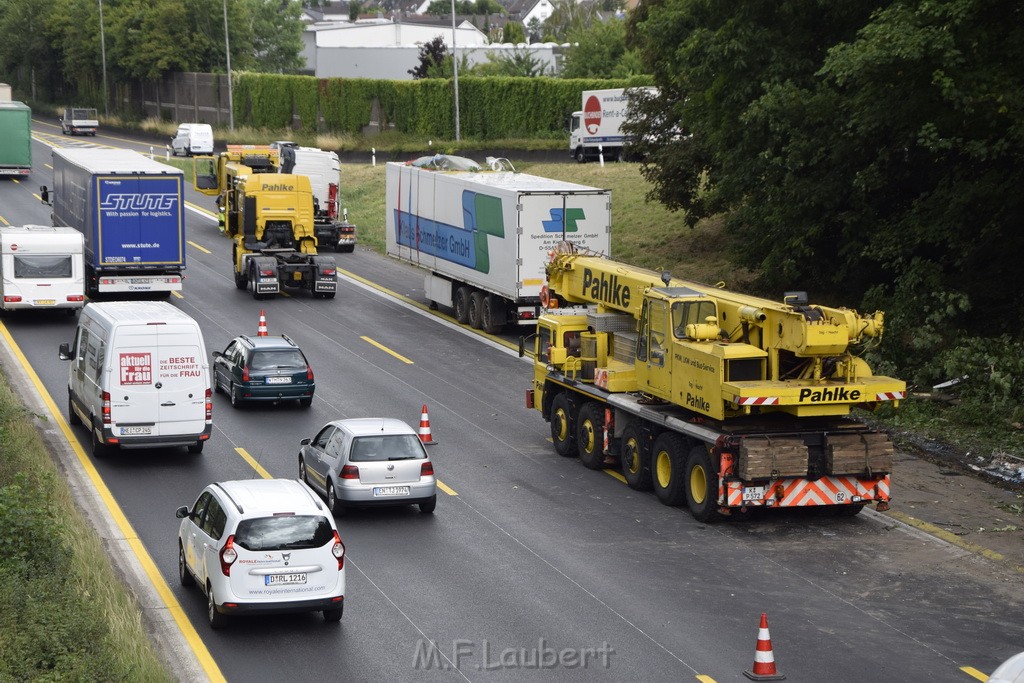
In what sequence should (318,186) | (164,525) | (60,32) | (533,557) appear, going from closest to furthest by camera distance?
(533,557) < (164,525) < (318,186) < (60,32)

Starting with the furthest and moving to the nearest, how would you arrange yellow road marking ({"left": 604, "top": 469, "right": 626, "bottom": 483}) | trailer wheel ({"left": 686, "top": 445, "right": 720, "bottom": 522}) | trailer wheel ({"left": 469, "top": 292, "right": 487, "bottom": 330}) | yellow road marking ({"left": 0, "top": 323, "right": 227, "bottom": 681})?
trailer wheel ({"left": 469, "top": 292, "right": 487, "bottom": 330}) < yellow road marking ({"left": 604, "top": 469, "right": 626, "bottom": 483}) < trailer wheel ({"left": 686, "top": 445, "right": 720, "bottom": 522}) < yellow road marking ({"left": 0, "top": 323, "right": 227, "bottom": 681})

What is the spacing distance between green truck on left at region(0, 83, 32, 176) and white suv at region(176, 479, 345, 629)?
54409mm

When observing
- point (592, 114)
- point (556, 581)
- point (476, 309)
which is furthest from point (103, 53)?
point (556, 581)

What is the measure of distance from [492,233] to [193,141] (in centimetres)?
4882

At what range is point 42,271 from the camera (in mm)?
37000

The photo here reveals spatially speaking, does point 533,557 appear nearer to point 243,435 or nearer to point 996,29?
point 243,435

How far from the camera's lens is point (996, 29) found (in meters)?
27.2

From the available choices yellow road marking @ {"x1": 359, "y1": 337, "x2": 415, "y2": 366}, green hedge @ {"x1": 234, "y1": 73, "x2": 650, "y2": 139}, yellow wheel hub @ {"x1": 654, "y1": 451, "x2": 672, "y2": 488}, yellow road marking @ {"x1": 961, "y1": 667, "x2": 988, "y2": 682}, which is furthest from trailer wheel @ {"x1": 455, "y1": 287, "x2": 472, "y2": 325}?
green hedge @ {"x1": 234, "y1": 73, "x2": 650, "y2": 139}

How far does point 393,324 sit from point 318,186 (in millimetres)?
16763

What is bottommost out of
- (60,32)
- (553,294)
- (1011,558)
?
(1011,558)

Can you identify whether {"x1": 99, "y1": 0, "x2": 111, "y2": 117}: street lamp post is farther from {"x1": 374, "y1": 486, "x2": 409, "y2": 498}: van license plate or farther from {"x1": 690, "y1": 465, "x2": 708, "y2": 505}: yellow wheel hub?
{"x1": 690, "y1": 465, "x2": 708, "y2": 505}: yellow wheel hub

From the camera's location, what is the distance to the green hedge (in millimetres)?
76062

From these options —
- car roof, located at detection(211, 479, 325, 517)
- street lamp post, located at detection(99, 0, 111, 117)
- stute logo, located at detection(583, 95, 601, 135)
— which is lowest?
car roof, located at detection(211, 479, 325, 517)

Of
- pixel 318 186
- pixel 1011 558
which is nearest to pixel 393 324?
pixel 318 186
